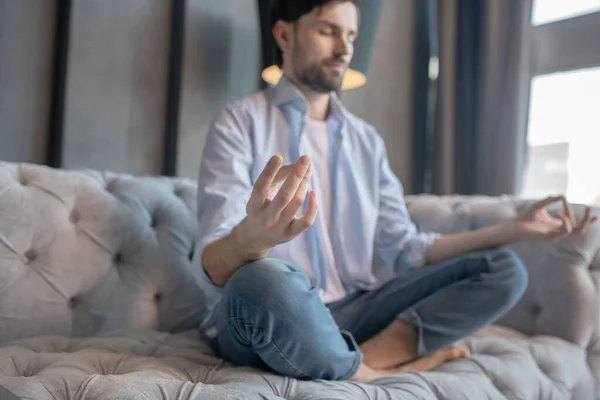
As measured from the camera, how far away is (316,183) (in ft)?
3.97

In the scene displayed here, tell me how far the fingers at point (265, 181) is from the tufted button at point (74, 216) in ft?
1.76

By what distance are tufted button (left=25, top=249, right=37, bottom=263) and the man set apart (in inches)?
12.9

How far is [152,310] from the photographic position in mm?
1204

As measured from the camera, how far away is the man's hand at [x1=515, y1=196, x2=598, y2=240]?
1.17 meters

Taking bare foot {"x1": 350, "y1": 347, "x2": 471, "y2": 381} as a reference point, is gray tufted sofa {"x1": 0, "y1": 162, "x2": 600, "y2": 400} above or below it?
above

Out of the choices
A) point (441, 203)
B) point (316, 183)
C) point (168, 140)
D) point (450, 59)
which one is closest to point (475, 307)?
point (316, 183)

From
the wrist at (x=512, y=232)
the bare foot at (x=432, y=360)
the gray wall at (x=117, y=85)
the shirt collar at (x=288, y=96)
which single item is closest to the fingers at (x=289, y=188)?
the bare foot at (x=432, y=360)

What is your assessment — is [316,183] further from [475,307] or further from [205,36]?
[205,36]

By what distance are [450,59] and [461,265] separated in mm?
1264

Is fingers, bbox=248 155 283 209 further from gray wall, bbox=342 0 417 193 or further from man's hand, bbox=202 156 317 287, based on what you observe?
gray wall, bbox=342 0 417 193

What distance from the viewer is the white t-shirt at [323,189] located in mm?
1177

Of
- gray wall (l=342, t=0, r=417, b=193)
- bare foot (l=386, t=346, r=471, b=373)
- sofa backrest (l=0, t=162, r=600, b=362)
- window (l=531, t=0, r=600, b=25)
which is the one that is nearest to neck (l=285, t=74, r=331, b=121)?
sofa backrest (l=0, t=162, r=600, b=362)

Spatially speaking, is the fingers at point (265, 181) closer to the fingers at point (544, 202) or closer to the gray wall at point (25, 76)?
the fingers at point (544, 202)

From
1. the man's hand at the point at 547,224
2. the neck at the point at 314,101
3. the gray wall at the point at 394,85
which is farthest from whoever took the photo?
the gray wall at the point at 394,85
